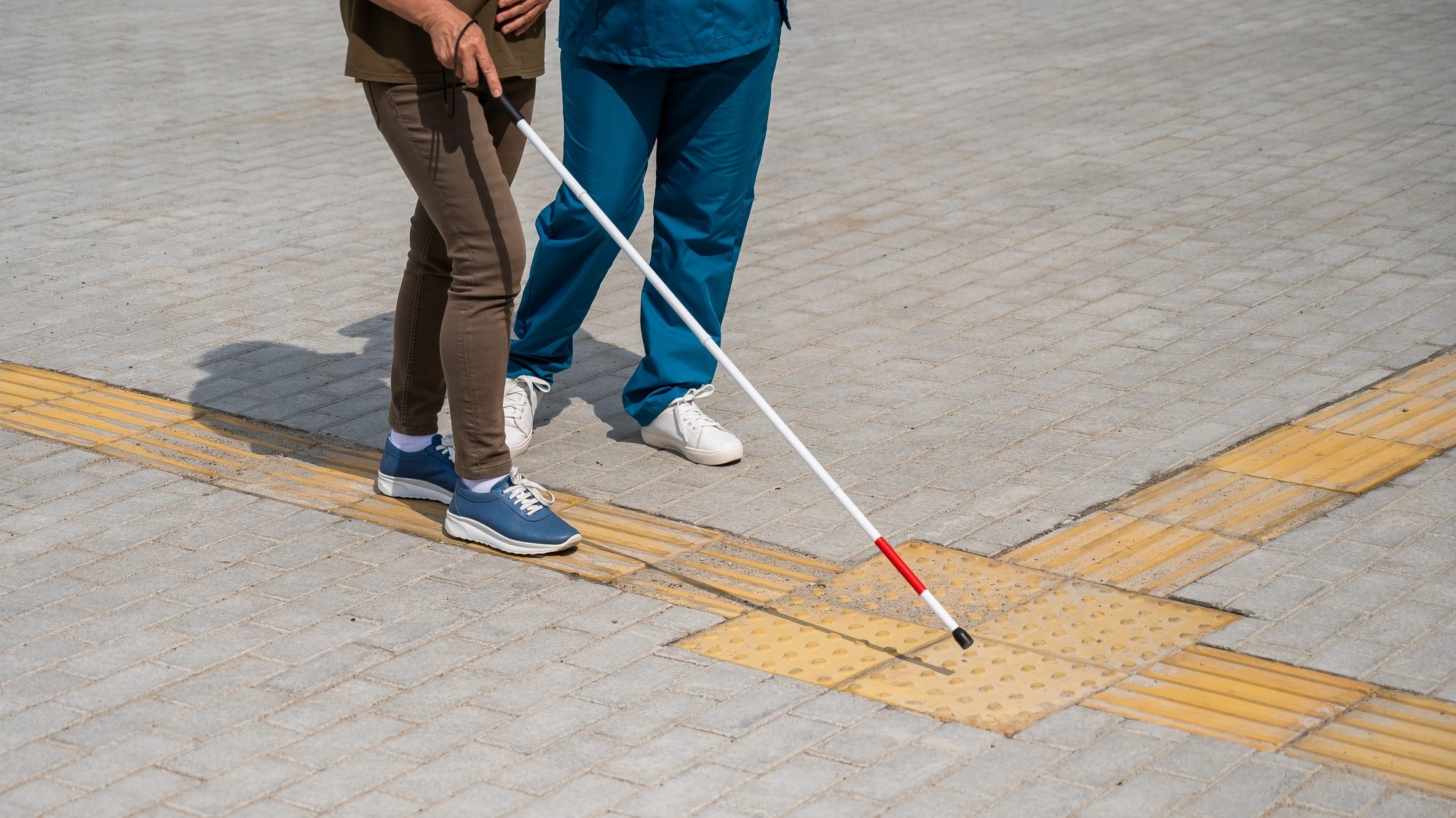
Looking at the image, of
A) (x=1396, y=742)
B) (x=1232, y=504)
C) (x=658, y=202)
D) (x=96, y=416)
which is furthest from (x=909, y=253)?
(x=1396, y=742)

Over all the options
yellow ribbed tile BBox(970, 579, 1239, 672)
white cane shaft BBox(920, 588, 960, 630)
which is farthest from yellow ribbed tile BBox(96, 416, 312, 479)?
yellow ribbed tile BBox(970, 579, 1239, 672)

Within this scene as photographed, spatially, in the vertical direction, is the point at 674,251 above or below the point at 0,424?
above

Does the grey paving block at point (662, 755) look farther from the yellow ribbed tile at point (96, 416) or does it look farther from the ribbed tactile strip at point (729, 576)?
the yellow ribbed tile at point (96, 416)

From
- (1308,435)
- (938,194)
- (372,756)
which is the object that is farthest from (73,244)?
(1308,435)

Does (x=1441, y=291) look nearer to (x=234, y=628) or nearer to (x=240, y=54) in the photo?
(x=234, y=628)

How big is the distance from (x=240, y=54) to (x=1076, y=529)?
26.6 ft

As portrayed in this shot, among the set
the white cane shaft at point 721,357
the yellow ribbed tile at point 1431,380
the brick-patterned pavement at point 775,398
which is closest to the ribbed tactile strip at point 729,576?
the brick-patterned pavement at point 775,398

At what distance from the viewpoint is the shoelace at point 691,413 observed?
4.84 m

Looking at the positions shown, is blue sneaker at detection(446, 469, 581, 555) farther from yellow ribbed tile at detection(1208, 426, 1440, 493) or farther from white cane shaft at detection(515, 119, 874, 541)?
yellow ribbed tile at detection(1208, 426, 1440, 493)

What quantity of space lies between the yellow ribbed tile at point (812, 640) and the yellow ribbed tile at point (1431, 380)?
2.24 m

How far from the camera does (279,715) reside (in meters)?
3.43

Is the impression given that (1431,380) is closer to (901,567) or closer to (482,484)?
(901,567)

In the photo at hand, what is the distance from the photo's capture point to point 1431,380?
5.29 metres

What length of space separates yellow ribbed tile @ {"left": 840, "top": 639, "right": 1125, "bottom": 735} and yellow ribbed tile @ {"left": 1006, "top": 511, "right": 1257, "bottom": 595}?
481 mm
